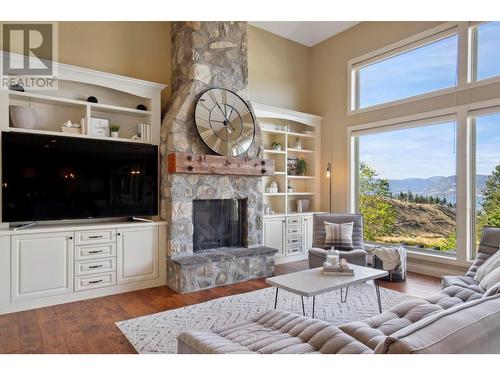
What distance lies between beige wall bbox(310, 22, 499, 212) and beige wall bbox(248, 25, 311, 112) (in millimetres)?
216

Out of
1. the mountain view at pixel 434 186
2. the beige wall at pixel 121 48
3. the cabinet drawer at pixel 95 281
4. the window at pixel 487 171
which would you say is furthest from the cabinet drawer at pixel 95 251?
the window at pixel 487 171

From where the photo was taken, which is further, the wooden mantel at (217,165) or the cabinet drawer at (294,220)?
the cabinet drawer at (294,220)

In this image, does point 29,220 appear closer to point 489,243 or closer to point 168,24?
point 168,24

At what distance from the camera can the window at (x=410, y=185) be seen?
4.65m

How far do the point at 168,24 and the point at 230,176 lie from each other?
258 centimetres

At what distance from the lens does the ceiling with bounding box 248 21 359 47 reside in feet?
18.8

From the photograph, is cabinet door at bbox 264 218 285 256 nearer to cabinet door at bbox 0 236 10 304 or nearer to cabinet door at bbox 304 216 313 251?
cabinet door at bbox 304 216 313 251

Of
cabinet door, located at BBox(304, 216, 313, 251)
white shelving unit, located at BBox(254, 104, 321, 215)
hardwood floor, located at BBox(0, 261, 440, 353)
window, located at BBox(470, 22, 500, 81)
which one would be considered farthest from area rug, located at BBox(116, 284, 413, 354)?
window, located at BBox(470, 22, 500, 81)

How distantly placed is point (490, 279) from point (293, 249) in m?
3.39

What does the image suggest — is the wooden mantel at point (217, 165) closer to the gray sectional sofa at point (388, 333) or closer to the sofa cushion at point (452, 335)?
the gray sectional sofa at point (388, 333)

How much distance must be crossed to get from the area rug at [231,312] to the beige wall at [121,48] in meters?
3.15

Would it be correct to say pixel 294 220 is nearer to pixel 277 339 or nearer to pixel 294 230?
pixel 294 230

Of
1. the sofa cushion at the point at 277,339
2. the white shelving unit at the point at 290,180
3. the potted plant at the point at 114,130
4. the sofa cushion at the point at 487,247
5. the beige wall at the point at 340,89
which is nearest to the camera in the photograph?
the sofa cushion at the point at 277,339

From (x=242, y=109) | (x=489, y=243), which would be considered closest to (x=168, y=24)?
(x=242, y=109)
